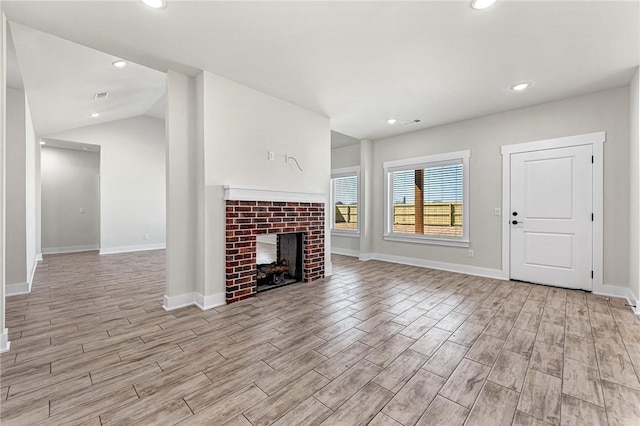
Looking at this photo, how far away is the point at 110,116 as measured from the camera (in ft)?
18.7

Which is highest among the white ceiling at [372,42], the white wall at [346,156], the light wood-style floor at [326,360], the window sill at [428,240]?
the white ceiling at [372,42]

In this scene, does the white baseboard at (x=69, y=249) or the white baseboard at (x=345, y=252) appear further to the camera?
the white baseboard at (x=69, y=249)

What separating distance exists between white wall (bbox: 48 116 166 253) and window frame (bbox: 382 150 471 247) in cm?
585

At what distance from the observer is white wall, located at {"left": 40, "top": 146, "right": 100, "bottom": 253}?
21.6ft

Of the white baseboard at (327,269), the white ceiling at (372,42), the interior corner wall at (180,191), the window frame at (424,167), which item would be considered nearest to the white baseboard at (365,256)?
the window frame at (424,167)

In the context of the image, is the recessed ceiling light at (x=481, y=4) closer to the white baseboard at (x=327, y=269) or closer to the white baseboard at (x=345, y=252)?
the white baseboard at (x=327, y=269)

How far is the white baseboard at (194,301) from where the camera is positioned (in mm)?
2969

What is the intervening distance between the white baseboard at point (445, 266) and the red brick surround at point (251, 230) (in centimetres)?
218

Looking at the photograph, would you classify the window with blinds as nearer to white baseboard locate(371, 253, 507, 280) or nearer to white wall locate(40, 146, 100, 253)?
white baseboard locate(371, 253, 507, 280)

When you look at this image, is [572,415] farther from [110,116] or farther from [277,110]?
[110,116]

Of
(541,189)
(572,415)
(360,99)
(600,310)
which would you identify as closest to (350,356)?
(572,415)

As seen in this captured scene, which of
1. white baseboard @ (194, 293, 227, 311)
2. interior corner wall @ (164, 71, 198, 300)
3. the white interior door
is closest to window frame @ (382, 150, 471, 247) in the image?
the white interior door

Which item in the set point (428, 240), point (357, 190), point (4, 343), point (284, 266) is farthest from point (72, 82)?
point (428, 240)

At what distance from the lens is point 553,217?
3.82 metres
